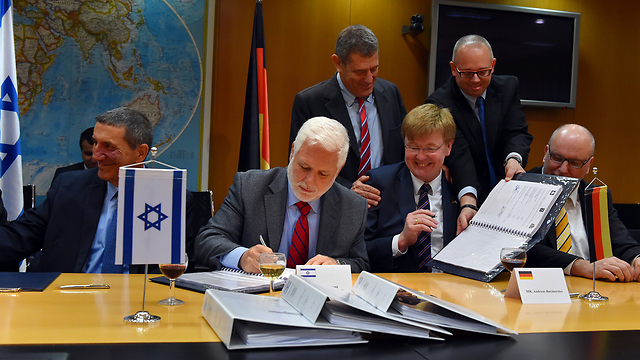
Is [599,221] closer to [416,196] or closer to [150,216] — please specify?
[416,196]

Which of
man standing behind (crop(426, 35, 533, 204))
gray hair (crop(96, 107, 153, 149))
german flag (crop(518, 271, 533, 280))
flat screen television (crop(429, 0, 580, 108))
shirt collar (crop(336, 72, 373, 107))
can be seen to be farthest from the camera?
flat screen television (crop(429, 0, 580, 108))

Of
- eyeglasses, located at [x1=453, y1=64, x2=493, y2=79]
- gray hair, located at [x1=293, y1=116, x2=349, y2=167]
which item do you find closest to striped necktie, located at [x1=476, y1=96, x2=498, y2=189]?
eyeglasses, located at [x1=453, y1=64, x2=493, y2=79]

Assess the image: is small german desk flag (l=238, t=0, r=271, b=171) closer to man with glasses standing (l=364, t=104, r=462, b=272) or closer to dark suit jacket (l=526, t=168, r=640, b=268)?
man with glasses standing (l=364, t=104, r=462, b=272)

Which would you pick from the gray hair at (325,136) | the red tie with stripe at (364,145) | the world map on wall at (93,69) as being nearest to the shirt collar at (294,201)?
the gray hair at (325,136)

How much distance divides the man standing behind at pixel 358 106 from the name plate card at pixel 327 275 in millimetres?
1349

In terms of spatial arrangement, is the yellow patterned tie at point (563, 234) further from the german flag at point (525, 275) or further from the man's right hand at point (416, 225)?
the german flag at point (525, 275)

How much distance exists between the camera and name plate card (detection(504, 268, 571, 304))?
192 cm

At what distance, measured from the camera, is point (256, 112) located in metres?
4.59

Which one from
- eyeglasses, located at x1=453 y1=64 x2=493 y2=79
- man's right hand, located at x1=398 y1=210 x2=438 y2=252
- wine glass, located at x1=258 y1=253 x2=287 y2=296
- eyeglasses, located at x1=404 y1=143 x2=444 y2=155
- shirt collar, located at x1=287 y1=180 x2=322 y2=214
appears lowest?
wine glass, located at x1=258 y1=253 x2=287 y2=296

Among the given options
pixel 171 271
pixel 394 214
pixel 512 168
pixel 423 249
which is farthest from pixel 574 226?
pixel 171 271

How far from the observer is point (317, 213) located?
8.27 ft

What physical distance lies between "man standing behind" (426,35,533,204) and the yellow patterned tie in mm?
418

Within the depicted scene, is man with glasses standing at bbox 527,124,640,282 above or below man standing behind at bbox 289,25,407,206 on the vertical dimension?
below

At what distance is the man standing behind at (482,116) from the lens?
10.2 ft
